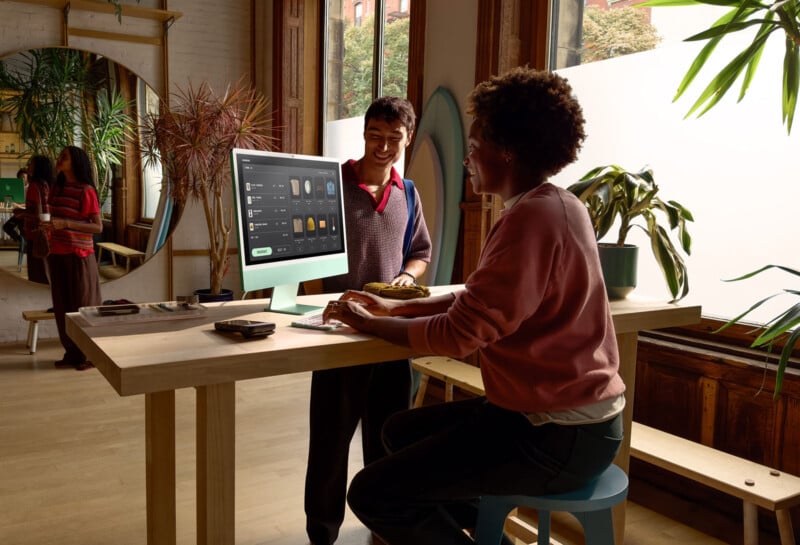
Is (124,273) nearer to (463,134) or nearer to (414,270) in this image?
(463,134)

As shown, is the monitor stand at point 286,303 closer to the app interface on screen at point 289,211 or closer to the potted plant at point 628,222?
the app interface on screen at point 289,211

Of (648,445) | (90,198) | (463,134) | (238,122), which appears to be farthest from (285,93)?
(648,445)

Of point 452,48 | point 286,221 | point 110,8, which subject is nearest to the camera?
point 286,221

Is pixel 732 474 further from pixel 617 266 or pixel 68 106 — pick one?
pixel 68 106

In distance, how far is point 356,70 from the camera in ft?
17.3

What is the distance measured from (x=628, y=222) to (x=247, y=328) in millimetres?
1357

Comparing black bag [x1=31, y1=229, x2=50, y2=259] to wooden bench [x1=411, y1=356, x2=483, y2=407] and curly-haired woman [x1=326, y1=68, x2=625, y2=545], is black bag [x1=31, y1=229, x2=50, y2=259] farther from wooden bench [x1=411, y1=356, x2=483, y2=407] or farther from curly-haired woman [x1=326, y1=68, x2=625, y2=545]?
curly-haired woman [x1=326, y1=68, x2=625, y2=545]

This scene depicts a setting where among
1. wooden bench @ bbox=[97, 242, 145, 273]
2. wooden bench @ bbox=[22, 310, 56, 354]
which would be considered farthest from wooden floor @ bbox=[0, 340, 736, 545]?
wooden bench @ bbox=[97, 242, 145, 273]

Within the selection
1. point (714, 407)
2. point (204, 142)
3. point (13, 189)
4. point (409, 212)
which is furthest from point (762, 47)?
point (13, 189)

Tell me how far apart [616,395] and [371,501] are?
1.89 ft

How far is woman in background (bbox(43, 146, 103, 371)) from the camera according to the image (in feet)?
16.0

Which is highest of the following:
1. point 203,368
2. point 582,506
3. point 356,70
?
point 356,70

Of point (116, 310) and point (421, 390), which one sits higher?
point (116, 310)

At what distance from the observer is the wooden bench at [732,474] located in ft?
6.98
